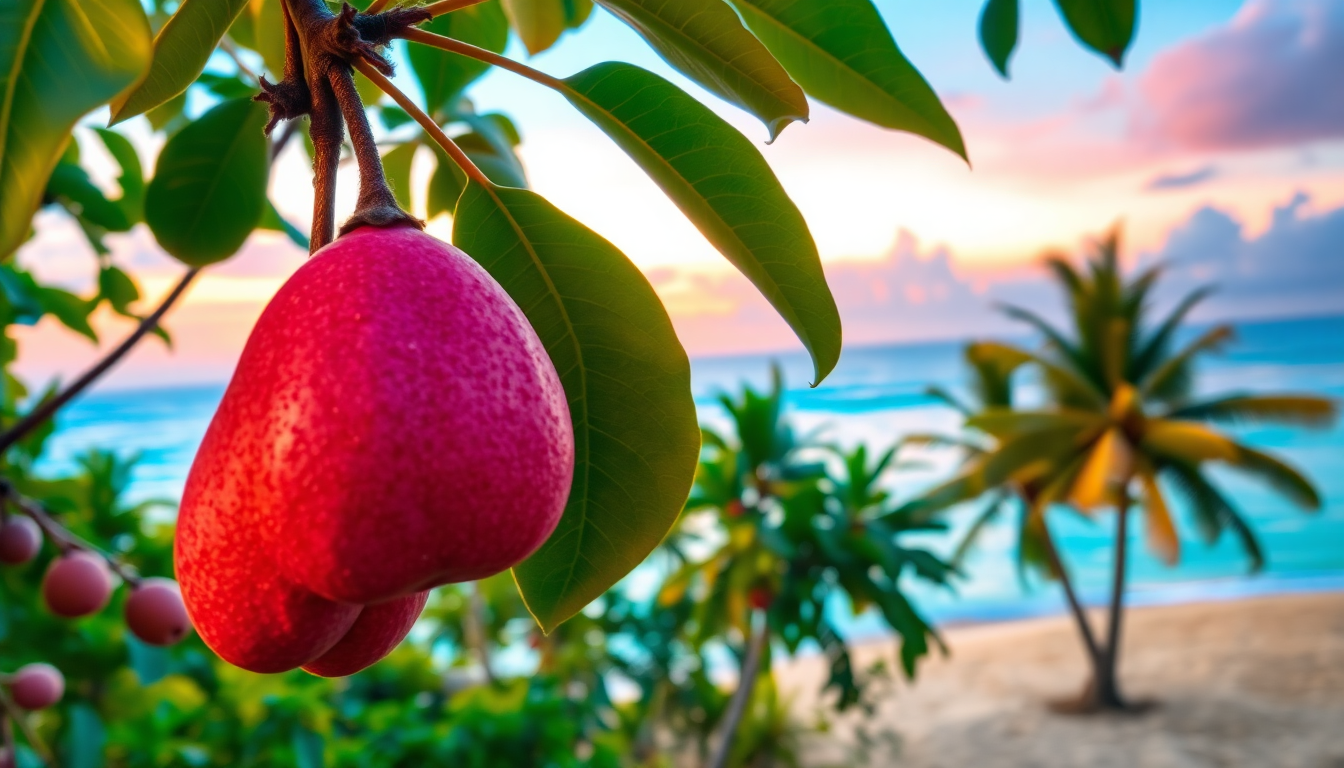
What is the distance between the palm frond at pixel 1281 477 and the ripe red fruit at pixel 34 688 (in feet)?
40.4

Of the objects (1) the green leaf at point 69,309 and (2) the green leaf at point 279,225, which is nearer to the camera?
(2) the green leaf at point 279,225

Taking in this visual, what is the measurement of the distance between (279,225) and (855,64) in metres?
0.87

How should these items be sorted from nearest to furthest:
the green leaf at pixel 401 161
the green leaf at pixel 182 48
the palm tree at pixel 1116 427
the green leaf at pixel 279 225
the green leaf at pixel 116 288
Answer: the green leaf at pixel 182 48 < the green leaf at pixel 401 161 < the green leaf at pixel 279 225 < the green leaf at pixel 116 288 < the palm tree at pixel 1116 427

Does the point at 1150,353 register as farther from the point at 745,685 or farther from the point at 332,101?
the point at 332,101

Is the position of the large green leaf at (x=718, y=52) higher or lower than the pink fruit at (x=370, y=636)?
higher

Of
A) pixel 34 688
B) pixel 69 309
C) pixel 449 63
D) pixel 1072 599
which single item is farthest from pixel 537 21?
pixel 1072 599

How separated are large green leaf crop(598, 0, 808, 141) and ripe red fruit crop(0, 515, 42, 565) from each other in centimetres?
95

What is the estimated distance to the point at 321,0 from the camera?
355 millimetres

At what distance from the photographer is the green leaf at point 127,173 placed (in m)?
1.19

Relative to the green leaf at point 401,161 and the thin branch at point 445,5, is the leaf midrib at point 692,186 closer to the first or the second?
the thin branch at point 445,5

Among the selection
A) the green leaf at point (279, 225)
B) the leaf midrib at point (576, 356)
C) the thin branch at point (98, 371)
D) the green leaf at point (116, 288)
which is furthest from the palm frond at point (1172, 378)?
the leaf midrib at point (576, 356)

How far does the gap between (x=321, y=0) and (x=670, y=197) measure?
18 cm

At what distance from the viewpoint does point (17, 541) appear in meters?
1.01

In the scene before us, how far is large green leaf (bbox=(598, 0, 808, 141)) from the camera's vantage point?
1.36ft
